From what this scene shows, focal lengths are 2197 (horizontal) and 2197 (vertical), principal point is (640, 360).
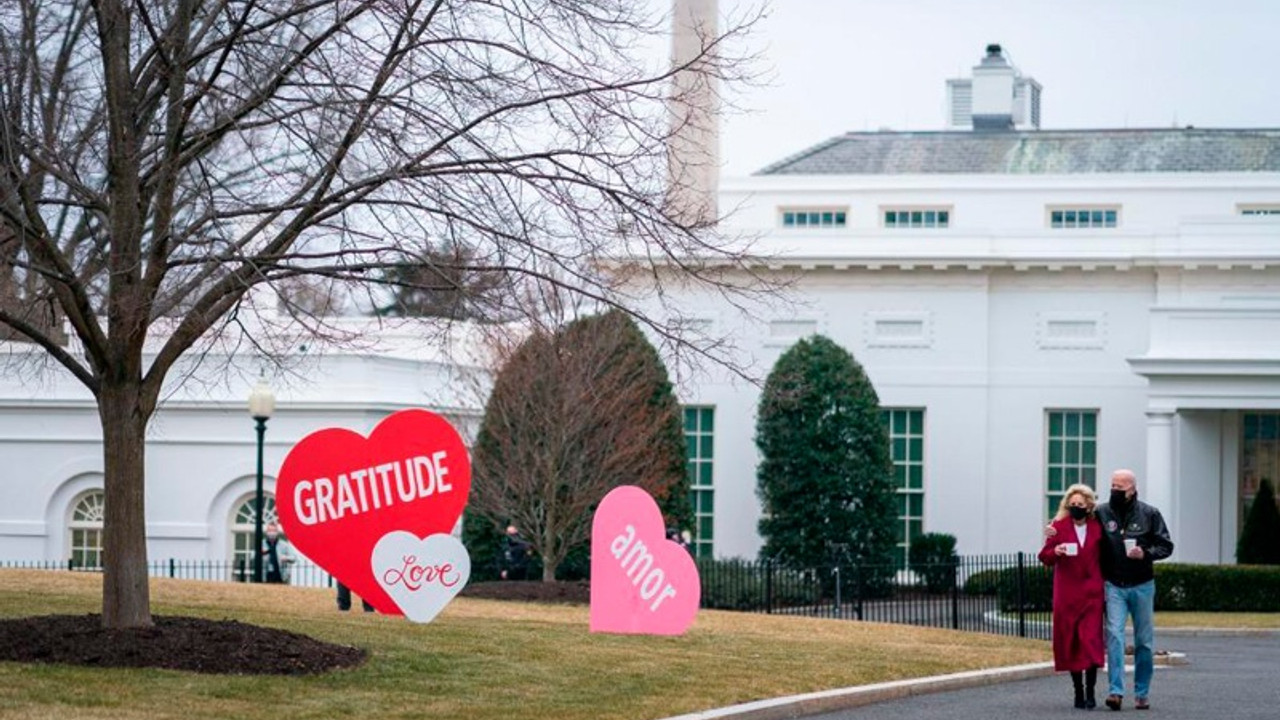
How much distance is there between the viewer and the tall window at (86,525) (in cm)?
4238

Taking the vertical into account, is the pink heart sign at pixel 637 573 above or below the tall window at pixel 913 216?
below

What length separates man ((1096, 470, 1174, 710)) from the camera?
1645 centimetres

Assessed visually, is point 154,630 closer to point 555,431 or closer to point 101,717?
point 101,717

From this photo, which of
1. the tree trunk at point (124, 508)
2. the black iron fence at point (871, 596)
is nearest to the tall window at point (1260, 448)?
the black iron fence at point (871, 596)

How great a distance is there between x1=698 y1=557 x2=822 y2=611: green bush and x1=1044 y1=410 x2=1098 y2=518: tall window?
1044cm

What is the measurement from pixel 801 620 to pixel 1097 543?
9452mm

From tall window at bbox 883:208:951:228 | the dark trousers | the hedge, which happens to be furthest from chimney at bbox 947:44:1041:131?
the dark trousers

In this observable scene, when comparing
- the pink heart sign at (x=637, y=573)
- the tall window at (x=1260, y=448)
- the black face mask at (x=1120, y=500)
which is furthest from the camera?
the tall window at (x=1260, y=448)

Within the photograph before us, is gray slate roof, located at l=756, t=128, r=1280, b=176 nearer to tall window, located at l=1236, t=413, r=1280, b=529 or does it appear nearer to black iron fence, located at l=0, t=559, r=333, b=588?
tall window, located at l=1236, t=413, r=1280, b=529

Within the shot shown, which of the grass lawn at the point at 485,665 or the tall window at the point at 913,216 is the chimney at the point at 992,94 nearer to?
the tall window at the point at 913,216

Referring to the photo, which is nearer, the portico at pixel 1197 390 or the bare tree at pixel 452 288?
the bare tree at pixel 452 288

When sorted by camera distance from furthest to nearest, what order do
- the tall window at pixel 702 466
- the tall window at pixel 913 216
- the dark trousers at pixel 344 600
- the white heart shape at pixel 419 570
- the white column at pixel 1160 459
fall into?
the tall window at pixel 913 216
the tall window at pixel 702 466
the white column at pixel 1160 459
the dark trousers at pixel 344 600
the white heart shape at pixel 419 570

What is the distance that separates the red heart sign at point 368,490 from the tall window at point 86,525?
80.9ft

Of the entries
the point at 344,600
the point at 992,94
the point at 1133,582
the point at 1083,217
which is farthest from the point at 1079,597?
the point at 992,94
